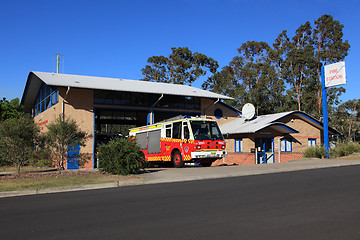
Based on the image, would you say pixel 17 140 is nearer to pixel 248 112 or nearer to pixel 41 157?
pixel 41 157

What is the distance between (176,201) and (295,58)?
4547cm

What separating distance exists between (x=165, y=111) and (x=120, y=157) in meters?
15.5

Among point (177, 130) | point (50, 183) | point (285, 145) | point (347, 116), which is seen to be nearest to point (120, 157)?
point (50, 183)

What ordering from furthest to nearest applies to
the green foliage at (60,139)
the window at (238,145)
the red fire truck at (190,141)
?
the window at (238,145)
the red fire truck at (190,141)
the green foliage at (60,139)

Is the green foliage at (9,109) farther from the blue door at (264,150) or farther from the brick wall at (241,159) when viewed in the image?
the blue door at (264,150)

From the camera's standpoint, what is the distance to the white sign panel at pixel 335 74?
24.9 metres

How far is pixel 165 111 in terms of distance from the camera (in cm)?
2967

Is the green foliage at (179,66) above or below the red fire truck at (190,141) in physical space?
above

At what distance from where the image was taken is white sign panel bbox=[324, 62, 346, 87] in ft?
81.6

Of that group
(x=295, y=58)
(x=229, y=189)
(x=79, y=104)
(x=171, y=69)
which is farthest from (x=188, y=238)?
(x=171, y=69)

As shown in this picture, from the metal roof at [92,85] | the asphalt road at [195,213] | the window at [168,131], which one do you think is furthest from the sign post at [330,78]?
the asphalt road at [195,213]

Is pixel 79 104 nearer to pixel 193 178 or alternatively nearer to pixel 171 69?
pixel 193 178

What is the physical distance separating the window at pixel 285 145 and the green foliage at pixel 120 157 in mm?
18598

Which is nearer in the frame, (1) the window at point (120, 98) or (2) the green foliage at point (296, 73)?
(1) the window at point (120, 98)
